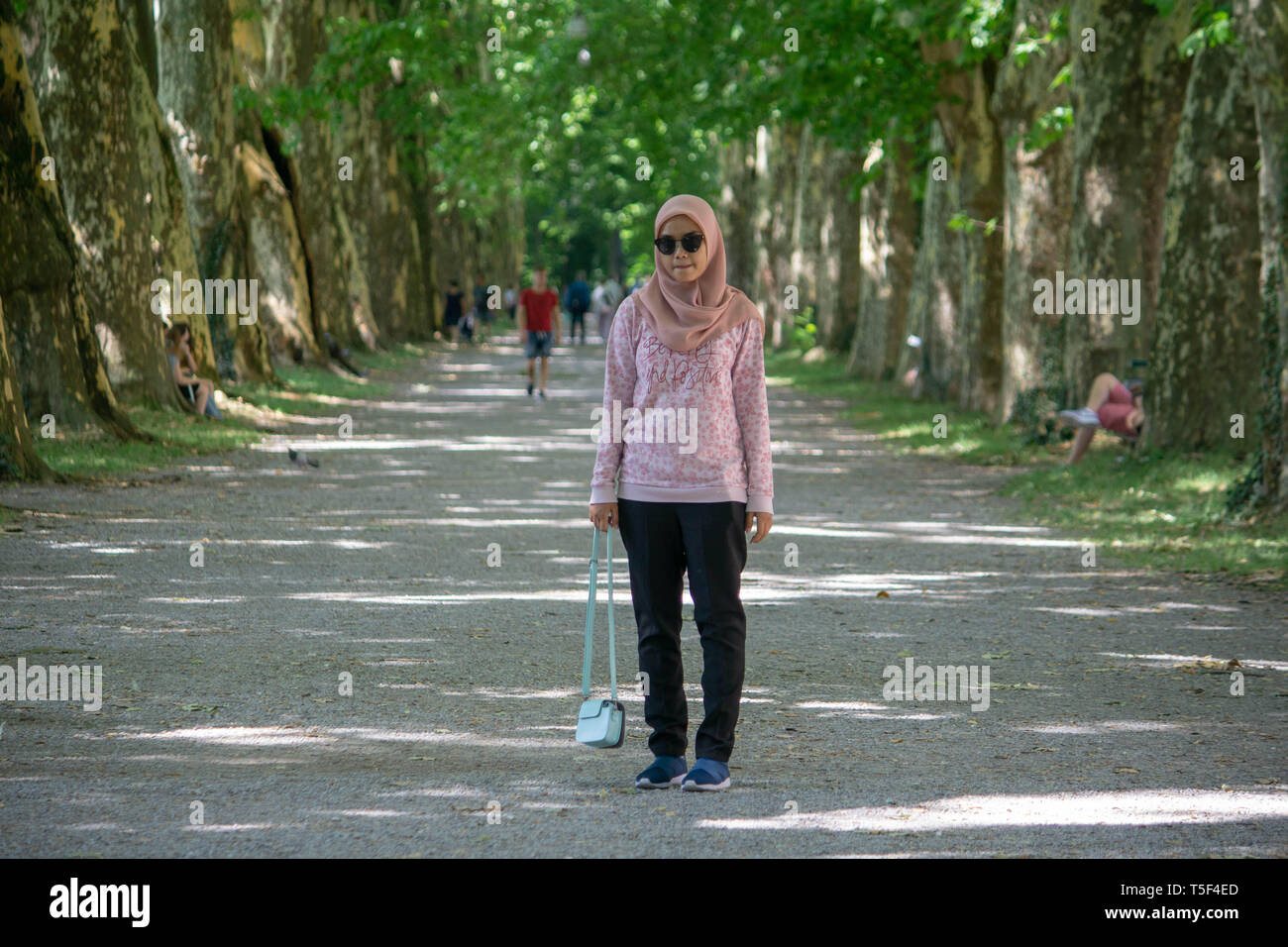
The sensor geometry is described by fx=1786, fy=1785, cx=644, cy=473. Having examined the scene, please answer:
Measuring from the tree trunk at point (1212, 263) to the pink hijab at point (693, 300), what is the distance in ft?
31.2

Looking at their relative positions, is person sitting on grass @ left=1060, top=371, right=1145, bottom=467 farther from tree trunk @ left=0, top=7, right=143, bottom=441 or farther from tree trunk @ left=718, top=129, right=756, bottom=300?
tree trunk @ left=718, top=129, right=756, bottom=300

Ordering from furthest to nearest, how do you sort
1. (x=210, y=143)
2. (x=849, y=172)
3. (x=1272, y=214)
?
1. (x=849, y=172)
2. (x=210, y=143)
3. (x=1272, y=214)

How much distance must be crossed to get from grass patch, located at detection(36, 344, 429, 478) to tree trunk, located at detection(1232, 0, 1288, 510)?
9250mm

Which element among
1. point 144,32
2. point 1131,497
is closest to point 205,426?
point 144,32

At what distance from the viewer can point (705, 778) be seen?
590cm

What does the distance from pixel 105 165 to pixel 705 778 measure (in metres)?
14.5

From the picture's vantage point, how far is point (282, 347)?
29.7 m

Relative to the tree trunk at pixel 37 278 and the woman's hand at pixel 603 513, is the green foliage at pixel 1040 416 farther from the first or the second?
the woman's hand at pixel 603 513

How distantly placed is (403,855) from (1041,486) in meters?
11.4

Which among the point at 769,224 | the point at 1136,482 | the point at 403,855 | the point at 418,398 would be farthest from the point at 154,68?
the point at 769,224

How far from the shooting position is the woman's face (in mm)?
5934

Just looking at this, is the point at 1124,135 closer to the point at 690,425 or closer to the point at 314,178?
the point at 690,425

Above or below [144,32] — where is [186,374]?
below

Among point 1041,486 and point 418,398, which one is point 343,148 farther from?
point 1041,486
